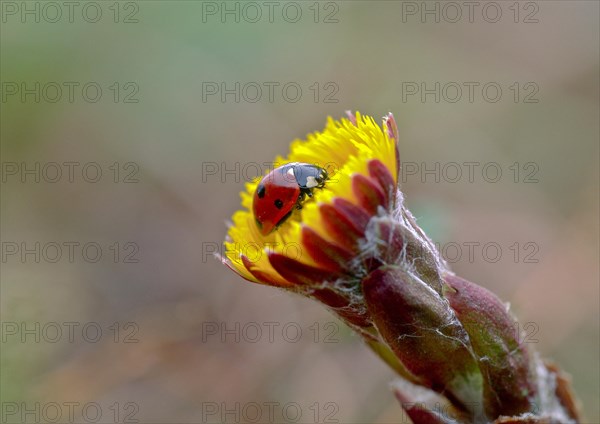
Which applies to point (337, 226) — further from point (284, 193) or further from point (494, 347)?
point (494, 347)

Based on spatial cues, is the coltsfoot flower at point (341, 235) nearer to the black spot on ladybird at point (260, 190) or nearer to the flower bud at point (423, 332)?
the flower bud at point (423, 332)

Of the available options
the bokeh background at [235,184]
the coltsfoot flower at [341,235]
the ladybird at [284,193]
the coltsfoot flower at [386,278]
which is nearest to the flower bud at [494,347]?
the coltsfoot flower at [386,278]

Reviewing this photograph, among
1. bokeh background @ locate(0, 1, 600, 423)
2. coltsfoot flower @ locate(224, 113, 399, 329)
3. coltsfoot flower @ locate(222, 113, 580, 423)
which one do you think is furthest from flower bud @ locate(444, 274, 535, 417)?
bokeh background @ locate(0, 1, 600, 423)

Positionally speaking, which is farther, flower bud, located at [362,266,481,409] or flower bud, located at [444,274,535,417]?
flower bud, located at [444,274,535,417]

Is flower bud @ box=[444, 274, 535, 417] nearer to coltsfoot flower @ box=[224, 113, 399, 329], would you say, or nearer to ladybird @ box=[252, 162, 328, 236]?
coltsfoot flower @ box=[224, 113, 399, 329]

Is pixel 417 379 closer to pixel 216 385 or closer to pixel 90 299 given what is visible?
pixel 216 385

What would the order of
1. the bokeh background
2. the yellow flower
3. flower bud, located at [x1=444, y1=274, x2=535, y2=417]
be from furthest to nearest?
the bokeh background
flower bud, located at [x1=444, y1=274, x2=535, y2=417]
the yellow flower

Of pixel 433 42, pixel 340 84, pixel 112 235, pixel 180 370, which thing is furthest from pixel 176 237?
pixel 433 42
